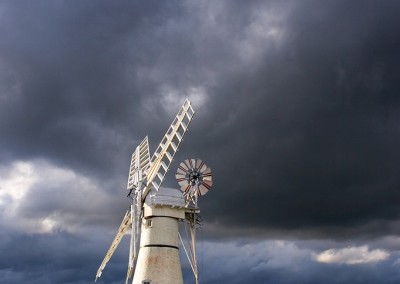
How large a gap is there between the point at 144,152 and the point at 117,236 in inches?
392

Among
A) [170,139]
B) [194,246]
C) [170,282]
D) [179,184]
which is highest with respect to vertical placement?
[170,139]

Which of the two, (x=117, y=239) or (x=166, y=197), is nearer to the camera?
(x=166, y=197)

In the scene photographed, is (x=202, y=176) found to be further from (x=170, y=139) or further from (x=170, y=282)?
(x=170, y=282)

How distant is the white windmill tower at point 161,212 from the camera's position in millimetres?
50062

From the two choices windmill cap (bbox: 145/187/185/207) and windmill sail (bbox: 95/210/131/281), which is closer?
windmill cap (bbox: 145/187/185/207)

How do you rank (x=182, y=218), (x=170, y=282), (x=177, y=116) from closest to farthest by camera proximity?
(x=170, y=282) < (x=182, y=218) < (x=177, y=116)

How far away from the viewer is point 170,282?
49719 millimetres

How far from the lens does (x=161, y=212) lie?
51875 millimetres

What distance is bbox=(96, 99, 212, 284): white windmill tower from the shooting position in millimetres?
50062

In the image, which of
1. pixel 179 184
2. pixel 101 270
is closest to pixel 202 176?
pixel 179 184

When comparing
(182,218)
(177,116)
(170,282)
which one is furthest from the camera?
(177,116)

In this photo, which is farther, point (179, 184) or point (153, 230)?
point (179, 184)

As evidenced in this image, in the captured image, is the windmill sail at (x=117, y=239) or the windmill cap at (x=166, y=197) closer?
the windmill cap at (x=166, y=197)

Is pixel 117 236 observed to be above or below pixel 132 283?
above
